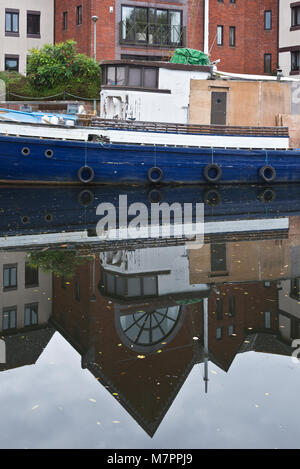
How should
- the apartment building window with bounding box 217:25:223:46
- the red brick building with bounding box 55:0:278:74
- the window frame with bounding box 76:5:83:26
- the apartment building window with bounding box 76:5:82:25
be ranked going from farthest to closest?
the apartment building window with bounding box 217:25:223:46, the apartment building window with bounding box 76:5:82:25, the window frame with bounding box 76:5:83:26, the red brick building with bounding box 55:0:278:74

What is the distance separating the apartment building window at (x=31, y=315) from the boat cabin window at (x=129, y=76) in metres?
16.1

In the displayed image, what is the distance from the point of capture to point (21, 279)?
8.79 metres

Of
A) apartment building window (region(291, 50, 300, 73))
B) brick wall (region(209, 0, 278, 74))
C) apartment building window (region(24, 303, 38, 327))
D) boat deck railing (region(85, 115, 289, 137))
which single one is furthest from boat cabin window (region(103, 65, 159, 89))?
apartment building window (region(291, 50, 300, 73))

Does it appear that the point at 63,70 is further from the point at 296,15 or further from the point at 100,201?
the point at 296,15

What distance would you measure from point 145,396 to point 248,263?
5.24m

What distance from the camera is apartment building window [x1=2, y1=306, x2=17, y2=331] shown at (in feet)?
22.6

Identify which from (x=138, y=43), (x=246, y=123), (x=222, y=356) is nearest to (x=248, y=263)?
(x=222, y=356)

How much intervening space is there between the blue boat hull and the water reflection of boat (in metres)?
0.41

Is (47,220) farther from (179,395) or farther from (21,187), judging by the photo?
(179,395)

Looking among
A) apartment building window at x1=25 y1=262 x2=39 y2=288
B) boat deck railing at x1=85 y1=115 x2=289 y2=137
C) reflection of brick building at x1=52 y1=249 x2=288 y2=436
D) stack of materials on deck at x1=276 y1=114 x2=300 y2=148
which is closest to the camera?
reflection of brick building at x1=52 y1=249 x2=288 y2=436

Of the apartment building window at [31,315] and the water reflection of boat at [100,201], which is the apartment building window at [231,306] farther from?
the water reflection of boat at [100,201]

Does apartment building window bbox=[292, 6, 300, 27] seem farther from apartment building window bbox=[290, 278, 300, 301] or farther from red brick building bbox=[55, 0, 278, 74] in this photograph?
apartment building window bbox=[290, 278, 300, 301]

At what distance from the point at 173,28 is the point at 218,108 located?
52.1 feet

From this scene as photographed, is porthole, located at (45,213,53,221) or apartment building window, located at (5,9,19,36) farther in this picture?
apartment building window, located at (5,9,19,36)
